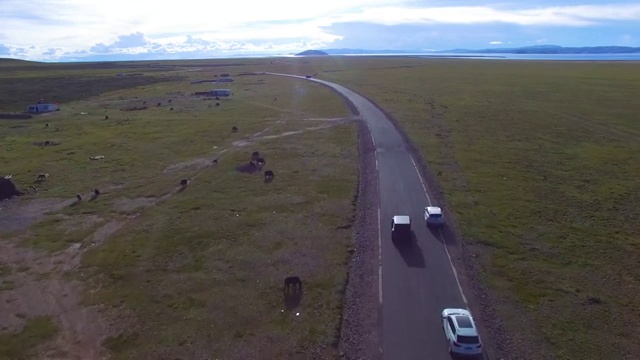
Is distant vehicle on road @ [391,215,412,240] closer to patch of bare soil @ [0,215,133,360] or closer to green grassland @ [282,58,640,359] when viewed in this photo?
green grassland @ [282,58,640,359]

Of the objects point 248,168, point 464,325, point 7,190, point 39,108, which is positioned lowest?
point 464,325

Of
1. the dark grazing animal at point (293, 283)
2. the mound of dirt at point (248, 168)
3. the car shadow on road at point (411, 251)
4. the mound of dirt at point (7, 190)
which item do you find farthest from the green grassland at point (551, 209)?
the mound of dirt at point (7, 190)

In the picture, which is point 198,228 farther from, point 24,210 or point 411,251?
point 24,210

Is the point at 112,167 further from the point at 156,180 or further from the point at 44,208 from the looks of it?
the point at 44,208

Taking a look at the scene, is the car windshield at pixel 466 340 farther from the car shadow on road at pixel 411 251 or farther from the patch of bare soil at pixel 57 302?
the patch of bare soil at pixel 57 302

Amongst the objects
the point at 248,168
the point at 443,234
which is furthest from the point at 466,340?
the point at 248,168

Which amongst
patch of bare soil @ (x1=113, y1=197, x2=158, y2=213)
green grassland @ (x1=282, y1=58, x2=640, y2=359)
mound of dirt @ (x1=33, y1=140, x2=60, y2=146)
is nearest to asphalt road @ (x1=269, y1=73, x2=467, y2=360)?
green grassland @ (x1=282, y1=58, x2=640, y2=359)
